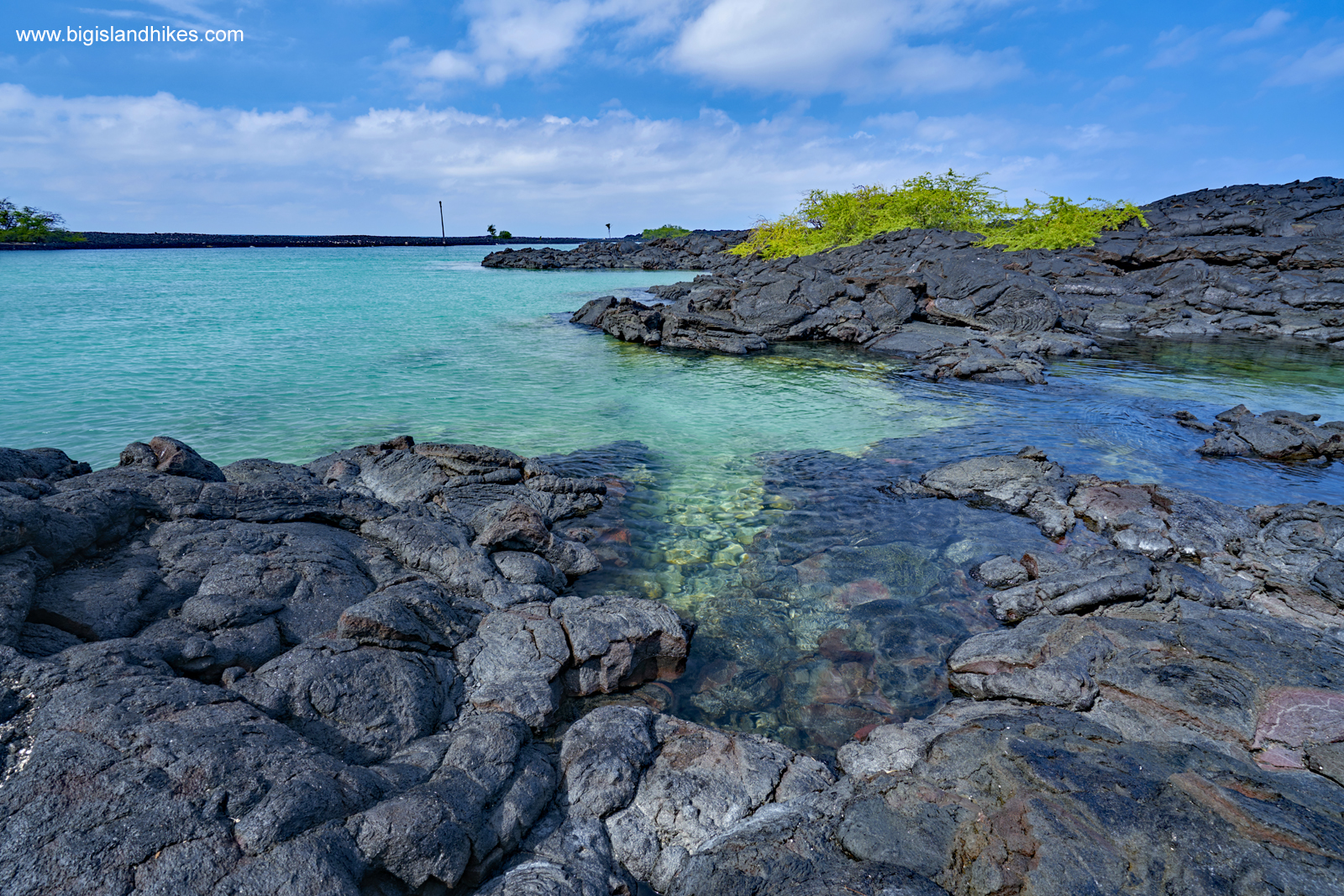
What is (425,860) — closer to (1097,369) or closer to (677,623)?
(677,623)

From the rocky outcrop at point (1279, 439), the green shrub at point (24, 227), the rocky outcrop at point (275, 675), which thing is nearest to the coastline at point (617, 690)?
the rocky outcrop at point (275, 675)

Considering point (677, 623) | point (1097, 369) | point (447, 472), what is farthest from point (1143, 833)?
point (1097, 369)

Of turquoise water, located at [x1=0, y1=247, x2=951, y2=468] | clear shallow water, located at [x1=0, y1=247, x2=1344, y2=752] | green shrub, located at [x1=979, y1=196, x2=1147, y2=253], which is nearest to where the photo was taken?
clear shallow water, located at [x1=0, y1=247, x2=1344, y2=752]

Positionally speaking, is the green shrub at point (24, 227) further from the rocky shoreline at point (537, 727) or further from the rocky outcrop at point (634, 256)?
the rocky shoreline at point (537, 727)

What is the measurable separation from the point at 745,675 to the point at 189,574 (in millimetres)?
5156

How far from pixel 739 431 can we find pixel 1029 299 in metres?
19.3

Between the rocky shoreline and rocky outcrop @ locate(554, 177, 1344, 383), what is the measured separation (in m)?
15.7

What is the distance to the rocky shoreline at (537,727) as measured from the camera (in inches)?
120

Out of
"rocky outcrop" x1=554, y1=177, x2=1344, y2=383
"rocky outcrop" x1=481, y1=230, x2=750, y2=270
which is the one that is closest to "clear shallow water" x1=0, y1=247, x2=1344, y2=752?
"rocky outcrop" x1=554, y1=177, x2=1344, y2=383

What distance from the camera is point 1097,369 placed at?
67.2 ft

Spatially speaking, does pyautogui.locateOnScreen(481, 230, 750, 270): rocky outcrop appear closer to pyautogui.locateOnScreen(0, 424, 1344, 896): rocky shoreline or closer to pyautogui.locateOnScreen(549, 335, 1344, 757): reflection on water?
pyautogui.locateOnScreen(549, 335, 1344, 757): reflection on water

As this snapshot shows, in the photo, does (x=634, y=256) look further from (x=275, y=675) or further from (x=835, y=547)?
(x=275, y=675)

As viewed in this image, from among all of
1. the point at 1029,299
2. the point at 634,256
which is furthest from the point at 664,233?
the point at 1029,299

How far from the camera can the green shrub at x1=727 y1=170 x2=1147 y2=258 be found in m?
37.7
